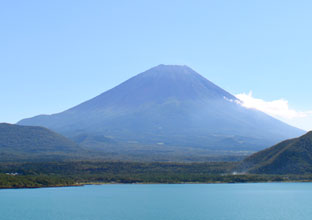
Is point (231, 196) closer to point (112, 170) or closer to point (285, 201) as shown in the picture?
point (285, 201)

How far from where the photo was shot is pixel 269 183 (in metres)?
132

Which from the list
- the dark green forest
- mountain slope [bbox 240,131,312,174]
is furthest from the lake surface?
mountain slope [bbox 240,131,312,174]

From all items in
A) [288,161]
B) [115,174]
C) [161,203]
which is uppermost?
[288,161]

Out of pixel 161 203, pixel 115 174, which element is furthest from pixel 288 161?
pixel 161 203

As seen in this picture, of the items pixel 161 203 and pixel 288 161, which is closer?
pixel 161 203

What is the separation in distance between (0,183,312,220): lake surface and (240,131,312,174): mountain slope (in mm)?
23087

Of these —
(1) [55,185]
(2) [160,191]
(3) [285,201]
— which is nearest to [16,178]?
(1) [55,185]

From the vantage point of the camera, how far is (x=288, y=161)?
14900 centimetres

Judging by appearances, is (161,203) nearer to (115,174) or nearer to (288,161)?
(115,174)

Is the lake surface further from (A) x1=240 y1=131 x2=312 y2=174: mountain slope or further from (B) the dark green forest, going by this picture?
(A) x1=240 y1=131 x2=312 y2=174: mountain slope

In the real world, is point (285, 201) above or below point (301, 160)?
below

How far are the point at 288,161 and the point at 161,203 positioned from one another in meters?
70.6

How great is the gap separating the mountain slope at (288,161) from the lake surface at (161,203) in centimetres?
2309

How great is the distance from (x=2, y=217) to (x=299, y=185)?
76989 mm
